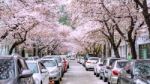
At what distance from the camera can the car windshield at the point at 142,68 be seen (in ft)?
39.0

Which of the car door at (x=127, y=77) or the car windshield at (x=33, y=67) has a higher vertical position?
the car windshield at (x=33, y=67)

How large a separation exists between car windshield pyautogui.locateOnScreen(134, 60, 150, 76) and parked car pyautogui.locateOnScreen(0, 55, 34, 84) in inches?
137

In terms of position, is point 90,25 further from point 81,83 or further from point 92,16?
point 81,83

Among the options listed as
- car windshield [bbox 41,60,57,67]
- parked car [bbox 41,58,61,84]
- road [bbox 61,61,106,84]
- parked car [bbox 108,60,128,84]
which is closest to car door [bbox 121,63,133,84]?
parked car [bbox 108,60,128,84]

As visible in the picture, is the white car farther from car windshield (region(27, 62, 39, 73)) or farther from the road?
the road

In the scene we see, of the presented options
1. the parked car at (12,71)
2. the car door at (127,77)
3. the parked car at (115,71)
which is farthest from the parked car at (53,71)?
the parked car at (12,71)

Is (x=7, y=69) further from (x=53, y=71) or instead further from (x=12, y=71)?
(x=53, y=71)

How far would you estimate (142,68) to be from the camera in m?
12.3

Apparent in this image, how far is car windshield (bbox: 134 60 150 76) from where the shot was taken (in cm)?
1188

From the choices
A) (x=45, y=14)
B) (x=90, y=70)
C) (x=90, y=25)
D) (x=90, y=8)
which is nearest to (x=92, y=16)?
(x=90, y=8)

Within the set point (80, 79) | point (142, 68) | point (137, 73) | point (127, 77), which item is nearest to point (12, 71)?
point (137, 73)

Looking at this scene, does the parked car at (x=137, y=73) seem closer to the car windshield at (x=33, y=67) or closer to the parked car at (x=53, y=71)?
the car windshield at (x=33, y=67)

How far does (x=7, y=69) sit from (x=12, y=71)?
0.65ft

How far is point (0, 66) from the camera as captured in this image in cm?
1003
